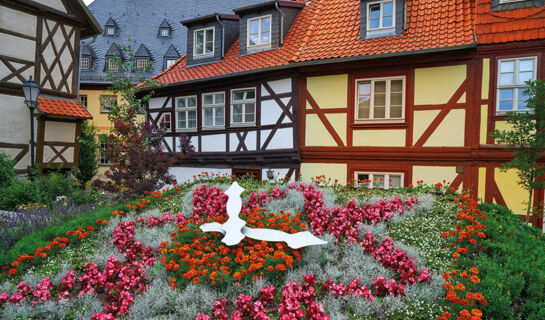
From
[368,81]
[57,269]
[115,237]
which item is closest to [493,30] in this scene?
[368,81]

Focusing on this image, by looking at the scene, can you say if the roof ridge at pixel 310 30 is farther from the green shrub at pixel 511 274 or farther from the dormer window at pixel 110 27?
the dormer window at pixel 110 27

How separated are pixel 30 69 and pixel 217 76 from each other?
6.18 metres

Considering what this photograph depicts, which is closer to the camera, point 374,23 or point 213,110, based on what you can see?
point 374,23

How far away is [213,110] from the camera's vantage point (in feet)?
38.8

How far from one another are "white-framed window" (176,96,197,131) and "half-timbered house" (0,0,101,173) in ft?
10.8

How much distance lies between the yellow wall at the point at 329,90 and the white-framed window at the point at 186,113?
15.5ft

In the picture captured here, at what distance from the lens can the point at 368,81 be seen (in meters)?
9.43

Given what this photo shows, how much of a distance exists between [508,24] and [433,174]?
13.3 ft

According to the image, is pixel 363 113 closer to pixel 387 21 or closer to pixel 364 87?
pixel 364 87

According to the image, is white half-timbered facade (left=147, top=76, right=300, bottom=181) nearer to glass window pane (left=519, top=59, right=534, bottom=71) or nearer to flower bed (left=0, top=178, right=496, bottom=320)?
flower bed (left=0, top=178, right=496, bottom=320)

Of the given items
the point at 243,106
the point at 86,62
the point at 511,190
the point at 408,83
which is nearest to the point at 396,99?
the point at 408,83

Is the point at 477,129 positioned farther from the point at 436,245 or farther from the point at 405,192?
the point at 436,245

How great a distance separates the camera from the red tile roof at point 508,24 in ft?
25.8

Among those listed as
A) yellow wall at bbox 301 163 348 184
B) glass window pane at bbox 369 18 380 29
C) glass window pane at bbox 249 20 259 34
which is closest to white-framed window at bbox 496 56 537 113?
glass window pane at bbox 369 18 380 29
